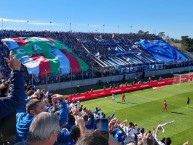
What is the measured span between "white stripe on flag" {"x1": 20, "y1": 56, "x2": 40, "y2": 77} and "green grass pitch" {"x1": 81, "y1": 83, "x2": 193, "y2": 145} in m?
7.91

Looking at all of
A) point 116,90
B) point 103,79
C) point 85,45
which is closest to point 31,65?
point 116,90

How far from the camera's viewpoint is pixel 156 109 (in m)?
30.0

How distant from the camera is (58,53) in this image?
44250mm

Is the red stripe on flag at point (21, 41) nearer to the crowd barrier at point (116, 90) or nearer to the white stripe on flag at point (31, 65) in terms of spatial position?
the white stripe on flag at point (31, 65)

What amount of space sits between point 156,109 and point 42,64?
15.1 meters

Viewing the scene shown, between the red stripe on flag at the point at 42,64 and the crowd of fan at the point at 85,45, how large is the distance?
1029 mm

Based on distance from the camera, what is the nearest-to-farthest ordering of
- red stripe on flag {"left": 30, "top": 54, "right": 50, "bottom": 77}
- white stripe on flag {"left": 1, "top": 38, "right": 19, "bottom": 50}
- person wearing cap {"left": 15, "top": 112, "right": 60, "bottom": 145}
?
person wearing cap {"left": 15, "top": 112, "right": 60, "bottom": 145} < red stripe on flag {"left": 30, "top": 54, "right": 50, "bottom": 77} < white stripe on flag {"left": 1, "top": 38, "right": 19, "bottom": 50}

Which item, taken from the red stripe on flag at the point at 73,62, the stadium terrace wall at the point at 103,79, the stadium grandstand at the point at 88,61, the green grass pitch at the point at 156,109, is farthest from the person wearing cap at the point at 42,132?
the red stripe on flag at the point at 73,62

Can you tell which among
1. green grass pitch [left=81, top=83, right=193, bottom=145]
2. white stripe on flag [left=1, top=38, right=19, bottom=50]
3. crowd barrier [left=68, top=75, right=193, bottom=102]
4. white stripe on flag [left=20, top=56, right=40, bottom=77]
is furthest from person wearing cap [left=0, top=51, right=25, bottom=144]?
white stripe on flag [left=1, top=38, right=19, bottom=50]

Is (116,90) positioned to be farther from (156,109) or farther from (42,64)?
(42,64)

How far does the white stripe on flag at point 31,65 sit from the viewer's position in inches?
1463

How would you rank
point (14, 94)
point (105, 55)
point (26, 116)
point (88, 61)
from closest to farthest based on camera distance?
point (14, 94)
point (26, 116)
point (88, 61)
point (105, 55)

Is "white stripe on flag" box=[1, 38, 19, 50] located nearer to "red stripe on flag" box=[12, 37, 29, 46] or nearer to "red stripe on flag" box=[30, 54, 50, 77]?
"red stripe on flag" box=[12, 37, 29, 46]

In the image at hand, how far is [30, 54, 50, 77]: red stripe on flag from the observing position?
37750 mm
